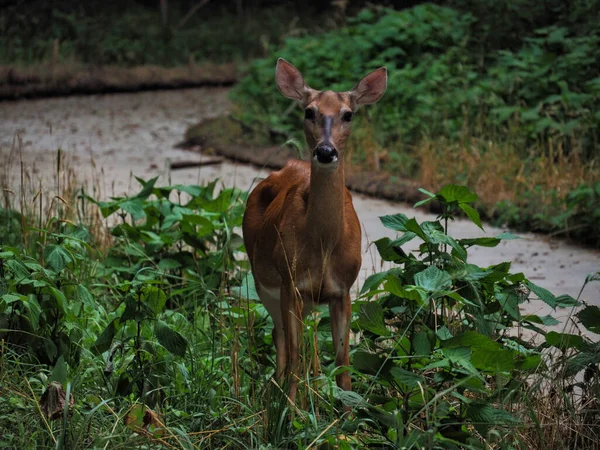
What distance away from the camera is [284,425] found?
402cm

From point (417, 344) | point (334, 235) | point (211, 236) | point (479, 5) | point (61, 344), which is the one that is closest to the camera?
point (417, 344)

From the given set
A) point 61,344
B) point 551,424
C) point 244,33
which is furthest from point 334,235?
point 244,33

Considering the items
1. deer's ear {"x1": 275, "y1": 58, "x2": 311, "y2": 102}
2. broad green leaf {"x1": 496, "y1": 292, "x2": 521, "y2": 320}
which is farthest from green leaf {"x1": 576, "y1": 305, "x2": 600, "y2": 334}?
deer's ear {"x1": 275, "y1": 58, "x2": 311, "y2": 102}

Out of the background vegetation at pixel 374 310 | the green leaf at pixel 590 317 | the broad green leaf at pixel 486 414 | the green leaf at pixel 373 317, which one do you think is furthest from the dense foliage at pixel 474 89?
the broad green leaf at pixel 486 414

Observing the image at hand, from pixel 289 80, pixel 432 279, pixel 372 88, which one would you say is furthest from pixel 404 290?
pixel 289 80

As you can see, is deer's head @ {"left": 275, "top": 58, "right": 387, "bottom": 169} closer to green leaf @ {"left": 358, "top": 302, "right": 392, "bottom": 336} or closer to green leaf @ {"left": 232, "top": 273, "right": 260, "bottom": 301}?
green leaf @ {"left": 358, "top": 302, "right": 392, "bottom": 336}

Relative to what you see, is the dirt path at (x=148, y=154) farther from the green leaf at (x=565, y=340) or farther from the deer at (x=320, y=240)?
the deer at (x=320, y=240)

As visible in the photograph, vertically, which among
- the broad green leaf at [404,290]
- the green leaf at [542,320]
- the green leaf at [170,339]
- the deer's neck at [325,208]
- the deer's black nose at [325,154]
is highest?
the deer's black nose at [325,154]

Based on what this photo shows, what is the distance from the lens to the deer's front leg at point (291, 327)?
4.12 m

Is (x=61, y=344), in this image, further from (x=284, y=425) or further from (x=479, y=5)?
(x=479, y=5)

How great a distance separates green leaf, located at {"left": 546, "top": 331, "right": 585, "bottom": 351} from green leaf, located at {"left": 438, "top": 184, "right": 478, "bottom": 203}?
683 millimetres

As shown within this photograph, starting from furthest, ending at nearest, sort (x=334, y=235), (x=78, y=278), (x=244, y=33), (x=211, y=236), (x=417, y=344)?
(x=244, y=33), (x=211, y=236), (x=78, y=278), (x=334, y=235), (x=417, y=344)

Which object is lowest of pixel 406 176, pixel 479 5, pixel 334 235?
pixel 406 176

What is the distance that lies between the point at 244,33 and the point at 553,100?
10.6 metres
